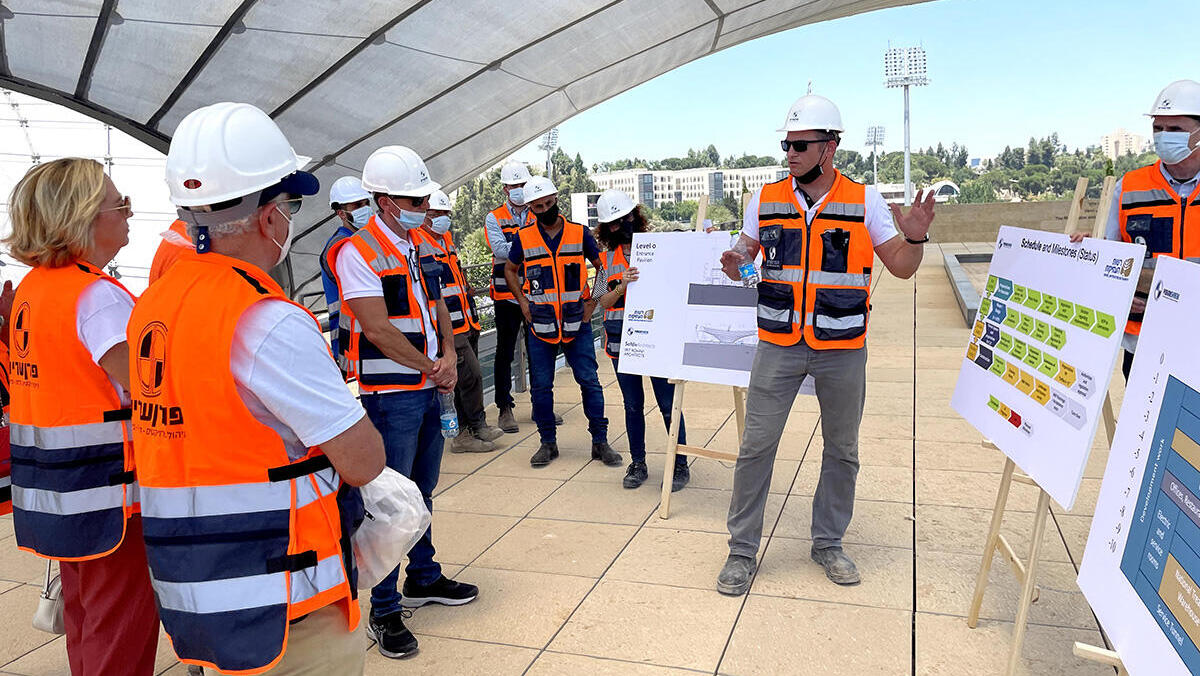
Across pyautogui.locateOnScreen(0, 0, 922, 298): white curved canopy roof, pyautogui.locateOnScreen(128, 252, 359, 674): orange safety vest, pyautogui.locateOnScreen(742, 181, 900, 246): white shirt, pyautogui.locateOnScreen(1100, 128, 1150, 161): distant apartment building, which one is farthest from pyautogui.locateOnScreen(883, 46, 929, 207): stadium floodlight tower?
pyautogui.locateOnScreen(1100, 128, 1150, 161): distant apartment building

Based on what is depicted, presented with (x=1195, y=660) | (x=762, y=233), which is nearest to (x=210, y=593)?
(x=1195, y=660)

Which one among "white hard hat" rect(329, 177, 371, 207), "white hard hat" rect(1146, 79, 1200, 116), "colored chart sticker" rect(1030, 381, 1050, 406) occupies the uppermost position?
"white hard hat" rect(1146, 79, 1200, 116)

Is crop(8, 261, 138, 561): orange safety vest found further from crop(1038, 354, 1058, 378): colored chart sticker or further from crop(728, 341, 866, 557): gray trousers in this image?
crop(1038, 354, 1058, 378): colored chart sticker

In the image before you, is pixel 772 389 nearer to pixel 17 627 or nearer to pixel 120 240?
pixel 120 240

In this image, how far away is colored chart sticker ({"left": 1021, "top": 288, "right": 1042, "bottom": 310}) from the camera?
3122mm

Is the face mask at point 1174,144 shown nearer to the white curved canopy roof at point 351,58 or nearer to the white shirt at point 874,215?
the white shirt at point 874,215

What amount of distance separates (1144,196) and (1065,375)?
2.18 metres

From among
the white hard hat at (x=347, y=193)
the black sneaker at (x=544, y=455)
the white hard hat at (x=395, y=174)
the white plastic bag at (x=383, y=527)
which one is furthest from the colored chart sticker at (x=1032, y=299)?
the white hard hat at (x=347, y=193)

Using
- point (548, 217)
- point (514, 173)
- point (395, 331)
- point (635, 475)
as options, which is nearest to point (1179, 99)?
point (635, 475)

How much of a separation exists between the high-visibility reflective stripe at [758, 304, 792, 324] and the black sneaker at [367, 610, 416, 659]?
2.13m

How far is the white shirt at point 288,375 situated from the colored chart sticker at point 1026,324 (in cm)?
248

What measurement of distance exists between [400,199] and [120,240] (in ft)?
3.94

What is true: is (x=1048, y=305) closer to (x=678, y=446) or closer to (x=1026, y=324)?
(x=1026, y=324)

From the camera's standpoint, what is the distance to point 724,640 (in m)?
3.58
